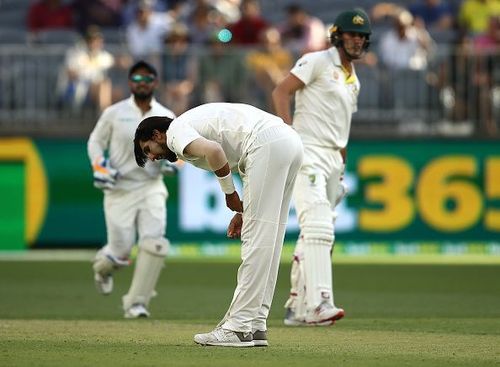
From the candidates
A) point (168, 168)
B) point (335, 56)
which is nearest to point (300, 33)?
point (168, 168)

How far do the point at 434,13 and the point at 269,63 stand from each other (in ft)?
11.7

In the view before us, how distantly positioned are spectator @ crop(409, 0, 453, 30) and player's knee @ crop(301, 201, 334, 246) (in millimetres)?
10952

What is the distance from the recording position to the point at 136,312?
37.0ft

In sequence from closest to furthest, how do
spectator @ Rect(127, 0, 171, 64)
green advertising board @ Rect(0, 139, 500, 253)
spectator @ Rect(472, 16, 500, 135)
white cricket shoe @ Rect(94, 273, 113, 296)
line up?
white cricket shoe @ Rect(94, 273, 113, 296) < green advertising board @ Rect(0, 139, 500, 253) < spectator @ Rect(472, 16, 500, 135) < spectator @ Rect(127, 0, 171, 64)

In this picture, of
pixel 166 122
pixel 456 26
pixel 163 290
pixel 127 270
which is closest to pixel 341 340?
pixel 166 122

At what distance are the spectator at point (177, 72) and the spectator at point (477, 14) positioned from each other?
180 inches

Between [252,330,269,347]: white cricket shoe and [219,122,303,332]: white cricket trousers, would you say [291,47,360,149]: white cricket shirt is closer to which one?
[219,122,303,332]: white cricket trousers

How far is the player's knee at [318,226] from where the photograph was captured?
10.3 metres

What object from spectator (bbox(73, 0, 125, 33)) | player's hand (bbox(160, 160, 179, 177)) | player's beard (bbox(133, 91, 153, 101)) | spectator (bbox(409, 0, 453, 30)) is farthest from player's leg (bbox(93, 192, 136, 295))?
spectator (bbox(409, 0, 453, 30))

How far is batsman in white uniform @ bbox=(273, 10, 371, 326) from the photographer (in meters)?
10.3

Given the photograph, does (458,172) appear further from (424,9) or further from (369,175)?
(424,9)

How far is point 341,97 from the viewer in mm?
10750

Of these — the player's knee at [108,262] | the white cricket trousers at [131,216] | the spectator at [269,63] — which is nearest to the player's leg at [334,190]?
the white cricket trousers at [131,216]

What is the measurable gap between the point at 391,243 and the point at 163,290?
5.84 m
